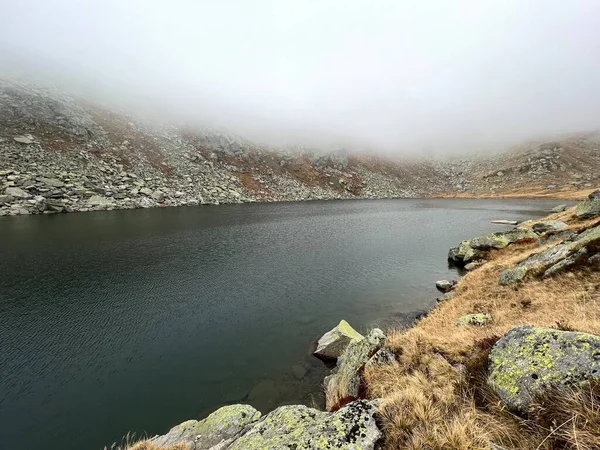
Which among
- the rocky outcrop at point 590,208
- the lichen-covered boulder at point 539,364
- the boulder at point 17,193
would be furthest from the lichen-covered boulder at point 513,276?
the boulder at point 17,193

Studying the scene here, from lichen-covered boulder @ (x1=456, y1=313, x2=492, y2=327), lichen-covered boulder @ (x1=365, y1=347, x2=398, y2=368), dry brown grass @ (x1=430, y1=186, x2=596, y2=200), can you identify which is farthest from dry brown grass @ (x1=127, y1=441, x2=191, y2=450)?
dry brown grass @ (x1=430, y1=186, x2=596, y2=200)

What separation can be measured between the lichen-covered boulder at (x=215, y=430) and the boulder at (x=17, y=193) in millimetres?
73261

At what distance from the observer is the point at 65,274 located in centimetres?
2750

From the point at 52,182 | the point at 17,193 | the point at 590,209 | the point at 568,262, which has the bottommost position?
the point at 17,193

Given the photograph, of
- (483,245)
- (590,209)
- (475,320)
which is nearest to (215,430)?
(475,320)

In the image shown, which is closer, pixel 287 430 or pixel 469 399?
pixel 469 399

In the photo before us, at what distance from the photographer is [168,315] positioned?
68.7ft

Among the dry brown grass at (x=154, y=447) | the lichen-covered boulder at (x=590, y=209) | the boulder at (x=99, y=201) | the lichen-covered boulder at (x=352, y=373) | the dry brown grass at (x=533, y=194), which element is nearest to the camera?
the dry brown grass at (x=154, y=447)

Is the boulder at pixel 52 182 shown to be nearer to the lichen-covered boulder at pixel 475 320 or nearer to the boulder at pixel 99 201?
the boulder at pixel 99 201

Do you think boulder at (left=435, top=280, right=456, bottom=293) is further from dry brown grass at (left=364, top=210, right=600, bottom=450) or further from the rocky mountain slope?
the rocky mountain slope

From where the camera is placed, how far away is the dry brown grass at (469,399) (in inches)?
174

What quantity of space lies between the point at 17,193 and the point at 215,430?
2999 inches

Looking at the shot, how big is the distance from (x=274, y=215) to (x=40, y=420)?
188ft

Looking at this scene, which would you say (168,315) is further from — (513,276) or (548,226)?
(548,226)
